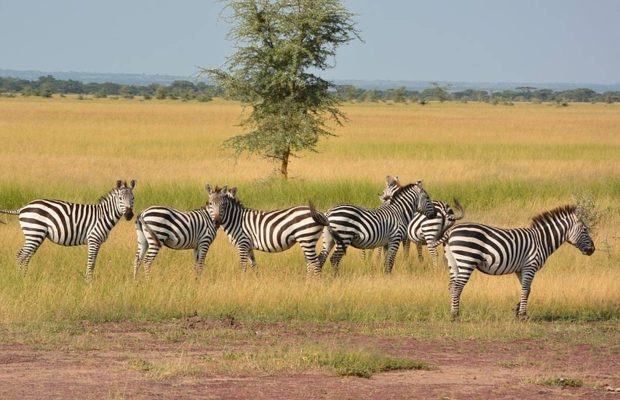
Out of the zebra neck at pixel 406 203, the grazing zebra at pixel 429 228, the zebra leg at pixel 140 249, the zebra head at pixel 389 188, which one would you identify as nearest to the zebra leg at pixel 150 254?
the zebra leg at pixel 140 249

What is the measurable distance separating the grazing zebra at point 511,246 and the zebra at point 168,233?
3.49 m

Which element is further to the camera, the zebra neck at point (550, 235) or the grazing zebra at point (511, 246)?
the zebra neck at point (550, 235)

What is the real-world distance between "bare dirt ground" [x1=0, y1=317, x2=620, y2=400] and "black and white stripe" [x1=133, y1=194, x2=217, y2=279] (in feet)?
8.37

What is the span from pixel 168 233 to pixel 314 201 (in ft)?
29.4

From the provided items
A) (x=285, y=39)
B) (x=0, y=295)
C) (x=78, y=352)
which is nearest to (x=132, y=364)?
(x=78, y=352)

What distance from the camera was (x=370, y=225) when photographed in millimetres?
14695

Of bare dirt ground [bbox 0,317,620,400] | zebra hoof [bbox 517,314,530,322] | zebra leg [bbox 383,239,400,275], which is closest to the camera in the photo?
bare dirt ground [bbox 0,317,620,400]

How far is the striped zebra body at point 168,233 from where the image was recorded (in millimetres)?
14078

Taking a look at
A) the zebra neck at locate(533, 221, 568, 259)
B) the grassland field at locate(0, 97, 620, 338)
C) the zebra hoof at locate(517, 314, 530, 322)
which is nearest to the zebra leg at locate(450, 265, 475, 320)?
the grassland field at locate(0, 97, 620, 338)

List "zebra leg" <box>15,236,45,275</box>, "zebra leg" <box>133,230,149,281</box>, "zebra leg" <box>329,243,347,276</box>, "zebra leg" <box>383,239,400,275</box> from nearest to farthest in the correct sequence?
1. "zebra leg" <box>133,230,149,281</box>
2. "zebra leg" <box>15,236,45,275</box>
3. "zebra leg" <box>329,243,347,276</box>
4. "zebra leg" <box>383,239,400,275</box>

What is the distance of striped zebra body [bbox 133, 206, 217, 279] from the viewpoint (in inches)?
554

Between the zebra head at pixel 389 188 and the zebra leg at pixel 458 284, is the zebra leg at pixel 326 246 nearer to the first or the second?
the zebra head at pixel 389 188

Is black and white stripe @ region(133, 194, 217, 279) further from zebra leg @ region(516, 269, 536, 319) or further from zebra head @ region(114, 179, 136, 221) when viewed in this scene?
zebra leg @ region(516, 269, 536, 319)

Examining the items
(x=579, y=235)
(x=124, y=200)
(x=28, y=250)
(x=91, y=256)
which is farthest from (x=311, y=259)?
(x=28, y=250)
